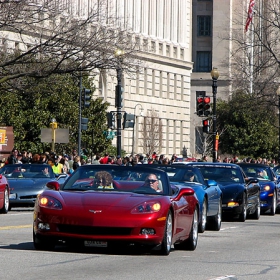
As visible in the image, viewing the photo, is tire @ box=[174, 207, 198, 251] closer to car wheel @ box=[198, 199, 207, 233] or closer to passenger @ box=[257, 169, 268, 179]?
car wheel @ box=[198, 199, 207, 233]

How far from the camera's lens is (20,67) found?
3416cm

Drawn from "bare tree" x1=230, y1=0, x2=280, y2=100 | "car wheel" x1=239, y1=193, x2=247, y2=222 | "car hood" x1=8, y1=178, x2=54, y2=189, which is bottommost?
"car wheel" x1=239, y1=193, x2=247, y2=222

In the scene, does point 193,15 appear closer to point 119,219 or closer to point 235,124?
point 235,124

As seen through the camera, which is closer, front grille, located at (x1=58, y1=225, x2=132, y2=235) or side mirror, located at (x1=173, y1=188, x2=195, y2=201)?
front grille, located at (x1=58, y1=225, x2=132, y2=235)

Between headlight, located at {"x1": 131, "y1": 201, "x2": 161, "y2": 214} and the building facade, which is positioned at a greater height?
the building facade

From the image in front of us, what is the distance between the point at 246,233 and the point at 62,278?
1002 centimetres

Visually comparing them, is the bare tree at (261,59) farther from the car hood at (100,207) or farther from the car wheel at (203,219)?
the car hood at (100,207)

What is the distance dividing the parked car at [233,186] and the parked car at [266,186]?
2.82 metres

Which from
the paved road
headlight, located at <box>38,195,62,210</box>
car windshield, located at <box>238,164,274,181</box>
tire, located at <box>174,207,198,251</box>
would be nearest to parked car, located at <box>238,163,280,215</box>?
car windshield, located at <box>238,164,274,181</box>

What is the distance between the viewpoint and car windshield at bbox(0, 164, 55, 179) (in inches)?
1171

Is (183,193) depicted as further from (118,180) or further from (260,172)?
(260,172)

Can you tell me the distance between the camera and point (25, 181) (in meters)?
29.0

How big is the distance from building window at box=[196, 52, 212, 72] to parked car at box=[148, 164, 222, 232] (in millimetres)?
88494

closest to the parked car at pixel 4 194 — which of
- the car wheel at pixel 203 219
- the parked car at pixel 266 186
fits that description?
the car wheel at pixel 203 219
